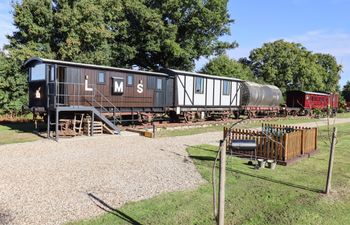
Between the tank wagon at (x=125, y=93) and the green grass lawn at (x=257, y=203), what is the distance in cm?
1052

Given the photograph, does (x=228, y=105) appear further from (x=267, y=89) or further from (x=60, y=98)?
(x=60, y=98)

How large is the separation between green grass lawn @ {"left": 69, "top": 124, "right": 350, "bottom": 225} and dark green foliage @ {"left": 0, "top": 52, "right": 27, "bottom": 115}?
23.3 m

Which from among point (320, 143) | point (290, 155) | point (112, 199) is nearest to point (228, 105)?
point (320, 143)

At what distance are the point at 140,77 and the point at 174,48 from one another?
16.1 m

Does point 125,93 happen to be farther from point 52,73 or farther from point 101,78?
point 52,73

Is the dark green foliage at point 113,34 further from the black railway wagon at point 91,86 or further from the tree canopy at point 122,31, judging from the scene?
the black railway wagon at point 91,86

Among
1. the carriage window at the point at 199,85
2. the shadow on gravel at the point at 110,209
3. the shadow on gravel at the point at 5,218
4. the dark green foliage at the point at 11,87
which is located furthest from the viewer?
the dark green foliage at the point at 11,87

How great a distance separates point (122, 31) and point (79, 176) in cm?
3067

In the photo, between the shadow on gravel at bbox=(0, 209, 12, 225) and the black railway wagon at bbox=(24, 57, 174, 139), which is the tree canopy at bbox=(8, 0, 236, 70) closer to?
the black railway wagon at bbox=(24, 57, 174, 139)

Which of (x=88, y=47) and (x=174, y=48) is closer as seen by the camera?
(x=88, y=47)

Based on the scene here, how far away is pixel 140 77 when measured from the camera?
22.5 m

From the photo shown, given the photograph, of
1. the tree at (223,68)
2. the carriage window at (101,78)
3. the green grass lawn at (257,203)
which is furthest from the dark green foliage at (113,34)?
the green grass lawn at (257,203)

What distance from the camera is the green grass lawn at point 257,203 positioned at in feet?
21.8

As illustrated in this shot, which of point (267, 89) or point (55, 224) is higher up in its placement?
point (267, 89)
